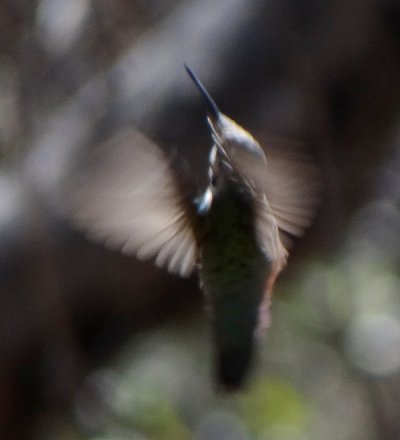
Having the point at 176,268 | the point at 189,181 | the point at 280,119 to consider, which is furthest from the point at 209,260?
the point at 280,119

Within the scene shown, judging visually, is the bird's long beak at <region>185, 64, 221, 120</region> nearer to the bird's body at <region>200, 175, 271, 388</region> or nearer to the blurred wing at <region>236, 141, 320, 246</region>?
the blurred wing at <region>236, 141, 320, 246</region>

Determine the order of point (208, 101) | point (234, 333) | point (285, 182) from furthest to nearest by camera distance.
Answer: point (234, 333), point (285, 182), point (208, 101)

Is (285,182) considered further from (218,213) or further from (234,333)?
(234,333)

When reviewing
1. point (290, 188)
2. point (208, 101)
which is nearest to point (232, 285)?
point (290, 188)

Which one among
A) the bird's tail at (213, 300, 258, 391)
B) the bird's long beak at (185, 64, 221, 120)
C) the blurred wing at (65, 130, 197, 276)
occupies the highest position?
the bird's long beak at (185, 64, 221, 120)

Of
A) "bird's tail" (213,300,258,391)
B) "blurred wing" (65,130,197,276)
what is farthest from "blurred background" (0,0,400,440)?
"bird's tail" (213,300,258,391)

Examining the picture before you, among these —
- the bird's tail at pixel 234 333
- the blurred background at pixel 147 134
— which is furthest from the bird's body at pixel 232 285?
the blurred background at pixel 147 134

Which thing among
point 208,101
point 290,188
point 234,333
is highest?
point 208,101
